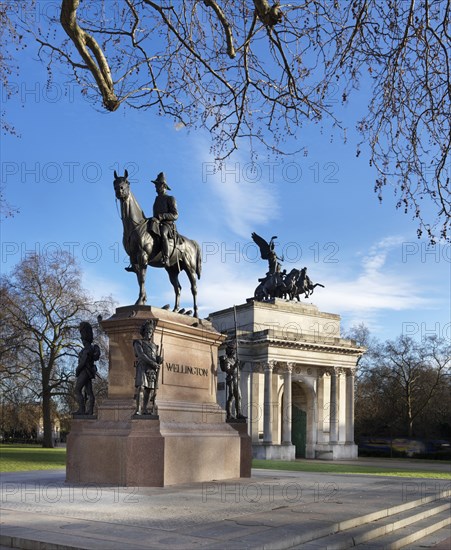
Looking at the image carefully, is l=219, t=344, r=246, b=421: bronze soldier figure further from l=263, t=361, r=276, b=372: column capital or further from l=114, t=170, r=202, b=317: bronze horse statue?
l=263, t=361, r=276, b=372: column capital

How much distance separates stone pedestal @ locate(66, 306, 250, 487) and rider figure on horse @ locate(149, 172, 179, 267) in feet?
5.45

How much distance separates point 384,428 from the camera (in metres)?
73.8

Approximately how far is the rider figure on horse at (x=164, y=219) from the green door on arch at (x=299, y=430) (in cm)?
4353

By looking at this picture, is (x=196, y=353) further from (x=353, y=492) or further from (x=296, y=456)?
(x=296, y=456)

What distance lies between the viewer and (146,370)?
1368cm

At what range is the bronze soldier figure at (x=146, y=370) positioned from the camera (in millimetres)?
13641

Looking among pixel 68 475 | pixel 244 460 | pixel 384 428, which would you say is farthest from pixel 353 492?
pixel 384 428

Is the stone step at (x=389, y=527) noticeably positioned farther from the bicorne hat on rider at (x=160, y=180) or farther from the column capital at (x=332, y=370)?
the column capital at (x=332, y=370)

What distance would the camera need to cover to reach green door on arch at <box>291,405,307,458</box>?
57375mm

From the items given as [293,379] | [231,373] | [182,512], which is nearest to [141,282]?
[231,373]

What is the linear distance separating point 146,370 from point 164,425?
126cm

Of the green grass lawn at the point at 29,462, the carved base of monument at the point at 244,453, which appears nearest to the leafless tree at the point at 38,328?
the green grass lawn at the point at 29,462

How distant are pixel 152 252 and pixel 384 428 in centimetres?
6224

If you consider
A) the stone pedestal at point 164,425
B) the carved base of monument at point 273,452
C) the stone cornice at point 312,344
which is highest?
the stone cornice at point 312,344
